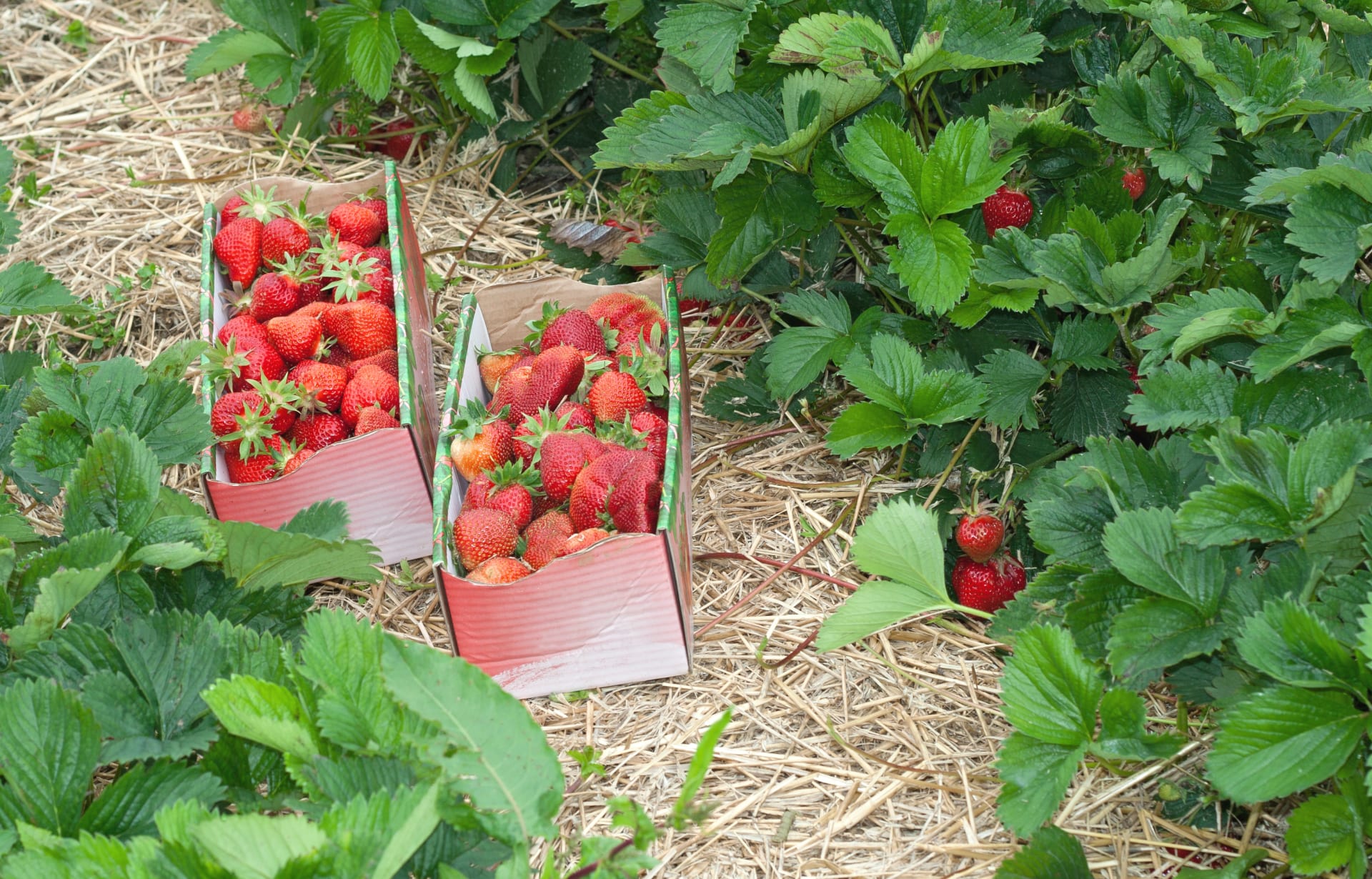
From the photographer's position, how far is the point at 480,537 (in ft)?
5.00

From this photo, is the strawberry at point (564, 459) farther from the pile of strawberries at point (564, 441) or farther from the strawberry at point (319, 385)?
the strawberry at point (319, 385)

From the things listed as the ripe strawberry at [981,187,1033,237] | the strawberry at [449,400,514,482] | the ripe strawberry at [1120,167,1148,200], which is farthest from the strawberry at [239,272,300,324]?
the ripe strawberry at [1120,167,1148,200]

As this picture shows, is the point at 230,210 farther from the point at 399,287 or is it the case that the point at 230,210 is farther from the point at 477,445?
the point at 477,445

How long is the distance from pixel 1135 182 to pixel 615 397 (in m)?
0.79

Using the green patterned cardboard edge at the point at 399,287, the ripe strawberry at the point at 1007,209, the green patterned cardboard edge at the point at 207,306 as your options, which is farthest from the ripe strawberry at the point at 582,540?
the ripe strawberry at the point at 1007,209

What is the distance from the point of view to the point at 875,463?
1.80 meters

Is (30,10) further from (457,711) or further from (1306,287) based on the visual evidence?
(1306,287)

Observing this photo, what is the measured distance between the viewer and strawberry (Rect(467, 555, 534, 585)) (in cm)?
149

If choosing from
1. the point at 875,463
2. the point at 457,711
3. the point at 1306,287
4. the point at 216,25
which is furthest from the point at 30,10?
the point at 1306,287

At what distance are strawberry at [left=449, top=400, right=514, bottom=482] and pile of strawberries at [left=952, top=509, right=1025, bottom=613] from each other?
2.14ft

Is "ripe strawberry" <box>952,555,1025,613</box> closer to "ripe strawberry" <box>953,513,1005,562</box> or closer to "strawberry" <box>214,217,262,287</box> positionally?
"ripe strawberry" <box>953,513,1005,562</box>

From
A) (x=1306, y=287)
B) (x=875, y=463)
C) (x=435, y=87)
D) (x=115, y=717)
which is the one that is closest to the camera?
(x=115, y=717)

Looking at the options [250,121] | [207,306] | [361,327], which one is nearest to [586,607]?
[361,327]

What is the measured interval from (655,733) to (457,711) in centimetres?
56
